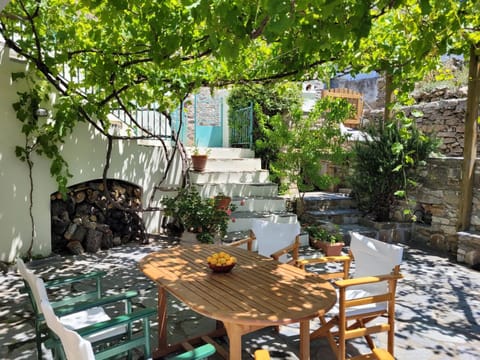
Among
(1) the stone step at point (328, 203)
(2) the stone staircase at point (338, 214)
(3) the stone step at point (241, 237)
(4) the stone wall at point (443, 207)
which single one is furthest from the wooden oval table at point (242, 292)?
(1) the stone step at point (328, 203)

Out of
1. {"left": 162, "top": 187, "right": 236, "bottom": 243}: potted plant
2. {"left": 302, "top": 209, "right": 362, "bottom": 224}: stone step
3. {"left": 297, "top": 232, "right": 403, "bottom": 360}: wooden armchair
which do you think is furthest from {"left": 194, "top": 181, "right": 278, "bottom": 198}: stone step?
{"left": 297, "top": 232, "right": 403, "bottom": 360}: wooden armchair

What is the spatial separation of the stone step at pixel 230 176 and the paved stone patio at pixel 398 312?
6.35 ft

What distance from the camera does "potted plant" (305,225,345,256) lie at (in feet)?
18.4

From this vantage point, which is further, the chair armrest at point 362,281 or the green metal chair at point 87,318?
the chair armrest at point 362,281

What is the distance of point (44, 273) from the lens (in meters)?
4.57

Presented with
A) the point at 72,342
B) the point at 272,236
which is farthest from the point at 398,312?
the point at 72,342

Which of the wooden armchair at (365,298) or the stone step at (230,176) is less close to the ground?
the stone step at (230,176)

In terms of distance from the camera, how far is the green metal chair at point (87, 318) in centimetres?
199

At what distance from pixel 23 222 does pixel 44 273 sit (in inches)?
34.4

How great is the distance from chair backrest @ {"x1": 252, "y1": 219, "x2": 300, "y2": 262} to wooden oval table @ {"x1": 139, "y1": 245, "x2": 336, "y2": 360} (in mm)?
527

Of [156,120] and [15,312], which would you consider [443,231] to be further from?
[15,312]

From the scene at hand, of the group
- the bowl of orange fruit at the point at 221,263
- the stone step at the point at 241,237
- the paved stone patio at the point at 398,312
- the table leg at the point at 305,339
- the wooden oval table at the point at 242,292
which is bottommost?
the paved stone patio at the point at 398,312

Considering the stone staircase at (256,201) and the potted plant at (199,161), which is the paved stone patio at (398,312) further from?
the potted plant at (199,161)

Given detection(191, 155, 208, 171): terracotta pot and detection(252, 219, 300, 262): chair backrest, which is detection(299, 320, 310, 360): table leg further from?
detection(191, 155, 208, 171): terracotta pot
